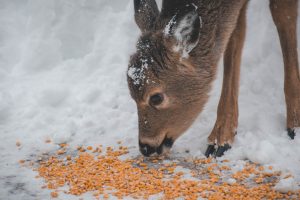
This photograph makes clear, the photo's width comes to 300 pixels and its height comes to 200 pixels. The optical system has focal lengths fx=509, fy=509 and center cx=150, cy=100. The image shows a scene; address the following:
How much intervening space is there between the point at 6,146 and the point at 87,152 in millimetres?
1083

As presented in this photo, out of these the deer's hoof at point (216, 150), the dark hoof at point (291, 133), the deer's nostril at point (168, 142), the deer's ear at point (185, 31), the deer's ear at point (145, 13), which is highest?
the deer's ear at point (145, 13)

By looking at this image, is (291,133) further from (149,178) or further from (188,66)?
(149,178)

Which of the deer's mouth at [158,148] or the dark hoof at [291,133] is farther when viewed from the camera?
the dark hoof at [291,133]

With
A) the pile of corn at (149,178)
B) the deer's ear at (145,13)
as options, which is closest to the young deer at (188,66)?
the deer's ear at (145,13)

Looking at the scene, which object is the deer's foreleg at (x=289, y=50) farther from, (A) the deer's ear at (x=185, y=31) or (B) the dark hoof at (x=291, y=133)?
(A) the deer's ear at (x=185, y=31)

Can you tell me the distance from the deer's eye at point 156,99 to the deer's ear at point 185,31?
52cm

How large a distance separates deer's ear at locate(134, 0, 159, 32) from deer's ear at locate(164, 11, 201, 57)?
557 millimetres

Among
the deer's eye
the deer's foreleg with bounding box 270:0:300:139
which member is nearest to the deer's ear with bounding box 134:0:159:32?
the deer's eye

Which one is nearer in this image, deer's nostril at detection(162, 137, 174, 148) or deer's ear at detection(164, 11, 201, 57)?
deer's ear at detection(164, 11, 201, 57)

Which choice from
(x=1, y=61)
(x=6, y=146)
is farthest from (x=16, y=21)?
(x=6, y=146)

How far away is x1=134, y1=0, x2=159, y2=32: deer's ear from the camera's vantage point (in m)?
5.84

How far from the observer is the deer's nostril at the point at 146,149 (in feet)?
18.3

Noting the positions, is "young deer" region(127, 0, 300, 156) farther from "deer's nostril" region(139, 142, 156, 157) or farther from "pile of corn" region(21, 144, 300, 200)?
"pile of corn" region(21, 144, 300, 200)

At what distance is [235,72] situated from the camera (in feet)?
20.8
